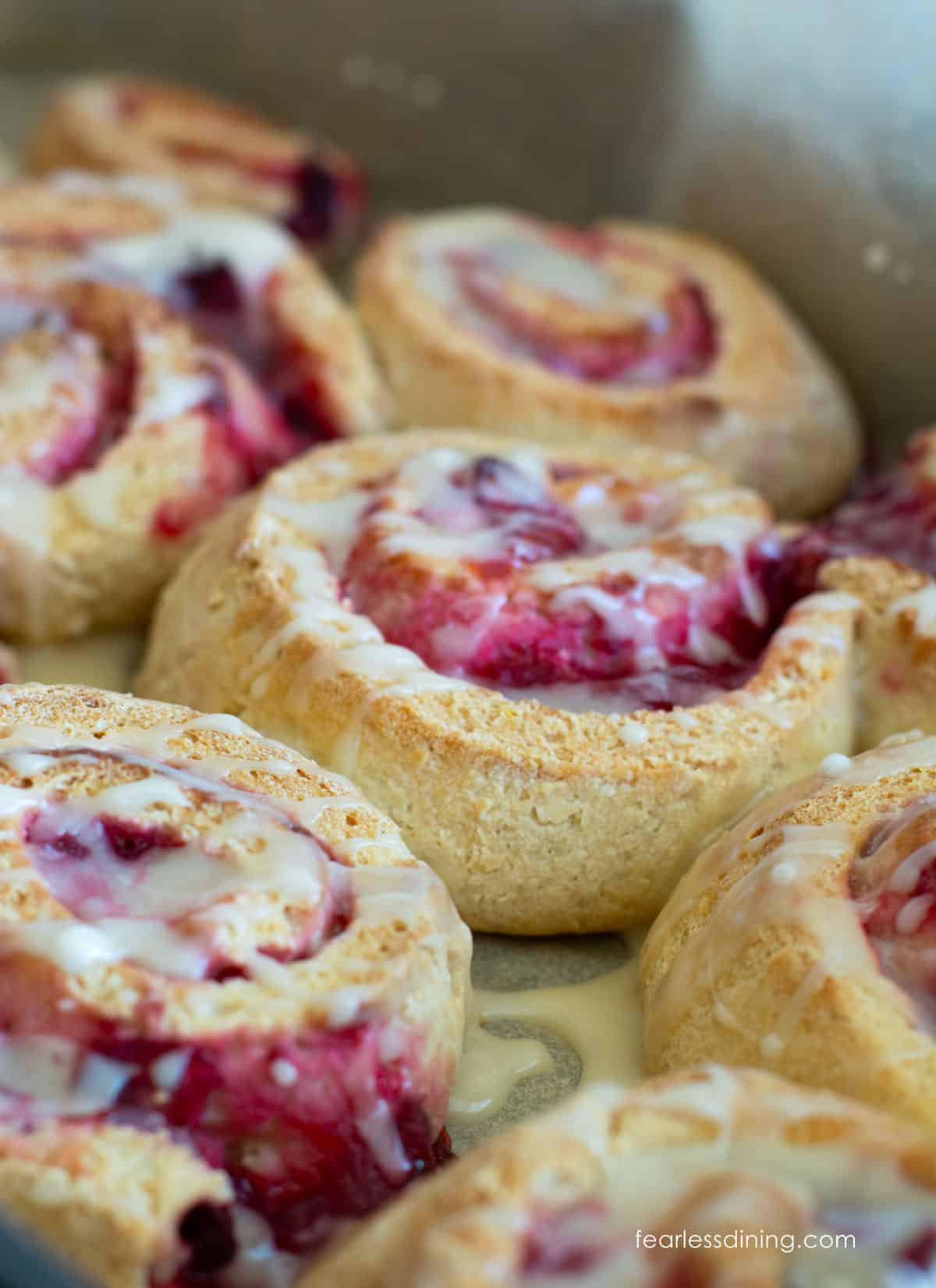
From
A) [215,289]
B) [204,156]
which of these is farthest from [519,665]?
[204,156]

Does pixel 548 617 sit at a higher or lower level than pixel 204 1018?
higher

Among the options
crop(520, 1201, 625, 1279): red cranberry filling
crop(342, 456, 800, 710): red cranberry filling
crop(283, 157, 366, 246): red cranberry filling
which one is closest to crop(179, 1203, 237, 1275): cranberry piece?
crop(520, 1201, 625, 1279): red cranberry filling

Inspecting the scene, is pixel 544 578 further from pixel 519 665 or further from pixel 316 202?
pixel 316 202

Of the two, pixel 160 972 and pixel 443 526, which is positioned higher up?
pixel 443 526

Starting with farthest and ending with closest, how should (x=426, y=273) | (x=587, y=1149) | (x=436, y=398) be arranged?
(x=426, y=273) → (x=436, y=398) → (x=587, y=1149)

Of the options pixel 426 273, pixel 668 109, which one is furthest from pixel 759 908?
pixel 668 109

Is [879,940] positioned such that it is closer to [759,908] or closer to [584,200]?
[759,908]

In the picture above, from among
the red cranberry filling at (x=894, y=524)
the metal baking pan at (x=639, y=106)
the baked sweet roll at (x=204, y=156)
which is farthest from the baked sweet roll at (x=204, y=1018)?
the baked sweet roll at (x=204, y=156)

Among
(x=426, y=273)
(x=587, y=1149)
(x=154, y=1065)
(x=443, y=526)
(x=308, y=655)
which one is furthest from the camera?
(x=426, y=273)
